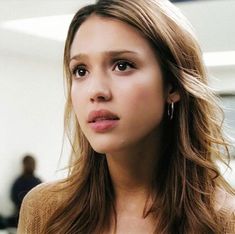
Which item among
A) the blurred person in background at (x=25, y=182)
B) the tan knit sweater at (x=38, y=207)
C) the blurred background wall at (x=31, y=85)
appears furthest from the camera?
the blurred person in background at (x=25, y=182)

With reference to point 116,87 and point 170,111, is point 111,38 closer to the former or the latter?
point 116,87

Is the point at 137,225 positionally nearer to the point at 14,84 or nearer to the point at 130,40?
the point at 130,40

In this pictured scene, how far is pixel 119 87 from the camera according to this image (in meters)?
0.96

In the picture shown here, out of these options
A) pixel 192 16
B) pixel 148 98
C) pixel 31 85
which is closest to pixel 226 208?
pixel 148 98

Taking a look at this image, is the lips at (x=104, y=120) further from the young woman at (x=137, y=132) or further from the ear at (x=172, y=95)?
the ear at (x=172, y=95)

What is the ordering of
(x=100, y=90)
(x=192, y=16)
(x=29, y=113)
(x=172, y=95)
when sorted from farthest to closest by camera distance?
(x=29, y=113) → (x=192, y=16) → (x=172, y=95) → (x=100, y=90)

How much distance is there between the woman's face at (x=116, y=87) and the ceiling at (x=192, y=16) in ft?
6.78

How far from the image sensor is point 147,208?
3.52 ft

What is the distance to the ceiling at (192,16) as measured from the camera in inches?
147

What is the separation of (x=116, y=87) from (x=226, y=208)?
0.33 meters

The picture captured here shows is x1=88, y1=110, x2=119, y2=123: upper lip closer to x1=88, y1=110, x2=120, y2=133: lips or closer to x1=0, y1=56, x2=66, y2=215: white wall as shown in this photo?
x1=88, y1=110, x2=120, y2=133: lips

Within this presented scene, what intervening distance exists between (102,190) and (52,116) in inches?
223

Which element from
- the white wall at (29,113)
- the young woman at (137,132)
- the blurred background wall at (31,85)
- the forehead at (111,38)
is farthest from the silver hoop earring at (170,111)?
the white wall at (29,113)

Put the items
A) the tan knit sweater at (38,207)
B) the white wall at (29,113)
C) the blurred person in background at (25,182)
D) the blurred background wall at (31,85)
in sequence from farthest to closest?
the white wall at (29,113) < the blurred person in background at (25,182) < the blurred background wall at (31,85) < the tan knit sweater at (38,207)
